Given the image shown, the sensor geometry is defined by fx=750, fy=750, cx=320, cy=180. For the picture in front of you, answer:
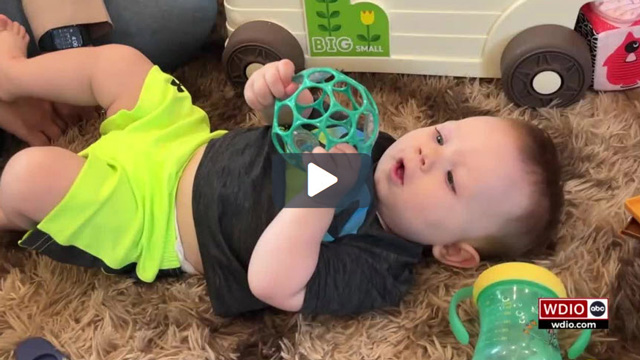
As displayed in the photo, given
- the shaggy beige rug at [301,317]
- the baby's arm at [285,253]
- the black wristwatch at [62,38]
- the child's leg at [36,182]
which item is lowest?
the shaggy beige rug at [301,317]

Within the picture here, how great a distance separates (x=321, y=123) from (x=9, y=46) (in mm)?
520

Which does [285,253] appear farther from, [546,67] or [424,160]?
[546,67]

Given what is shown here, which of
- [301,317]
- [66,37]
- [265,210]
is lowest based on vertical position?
[301,317]

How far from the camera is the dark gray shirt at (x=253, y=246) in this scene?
91 centimetres

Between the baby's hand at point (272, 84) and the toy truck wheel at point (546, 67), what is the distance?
378mm

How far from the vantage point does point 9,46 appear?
3.57 ft

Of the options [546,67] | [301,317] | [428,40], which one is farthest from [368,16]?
[301,317]

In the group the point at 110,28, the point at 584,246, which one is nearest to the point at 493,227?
the point at 584,246

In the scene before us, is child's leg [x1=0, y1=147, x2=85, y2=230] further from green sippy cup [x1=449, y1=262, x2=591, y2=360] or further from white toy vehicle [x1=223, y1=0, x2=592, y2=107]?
green sippy cup [x1=449, y1=262, x2=591, y2=360]

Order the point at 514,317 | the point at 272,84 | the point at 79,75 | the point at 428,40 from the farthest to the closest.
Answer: the point at 428,40 < the point at 79,75 < the point at 272,84 < the point at 514,317

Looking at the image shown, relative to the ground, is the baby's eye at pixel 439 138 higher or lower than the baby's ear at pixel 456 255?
higher

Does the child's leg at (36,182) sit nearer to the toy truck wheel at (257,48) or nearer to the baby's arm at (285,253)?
the baby's arm at (285,253)

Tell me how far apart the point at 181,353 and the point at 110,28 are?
21.1 inches
